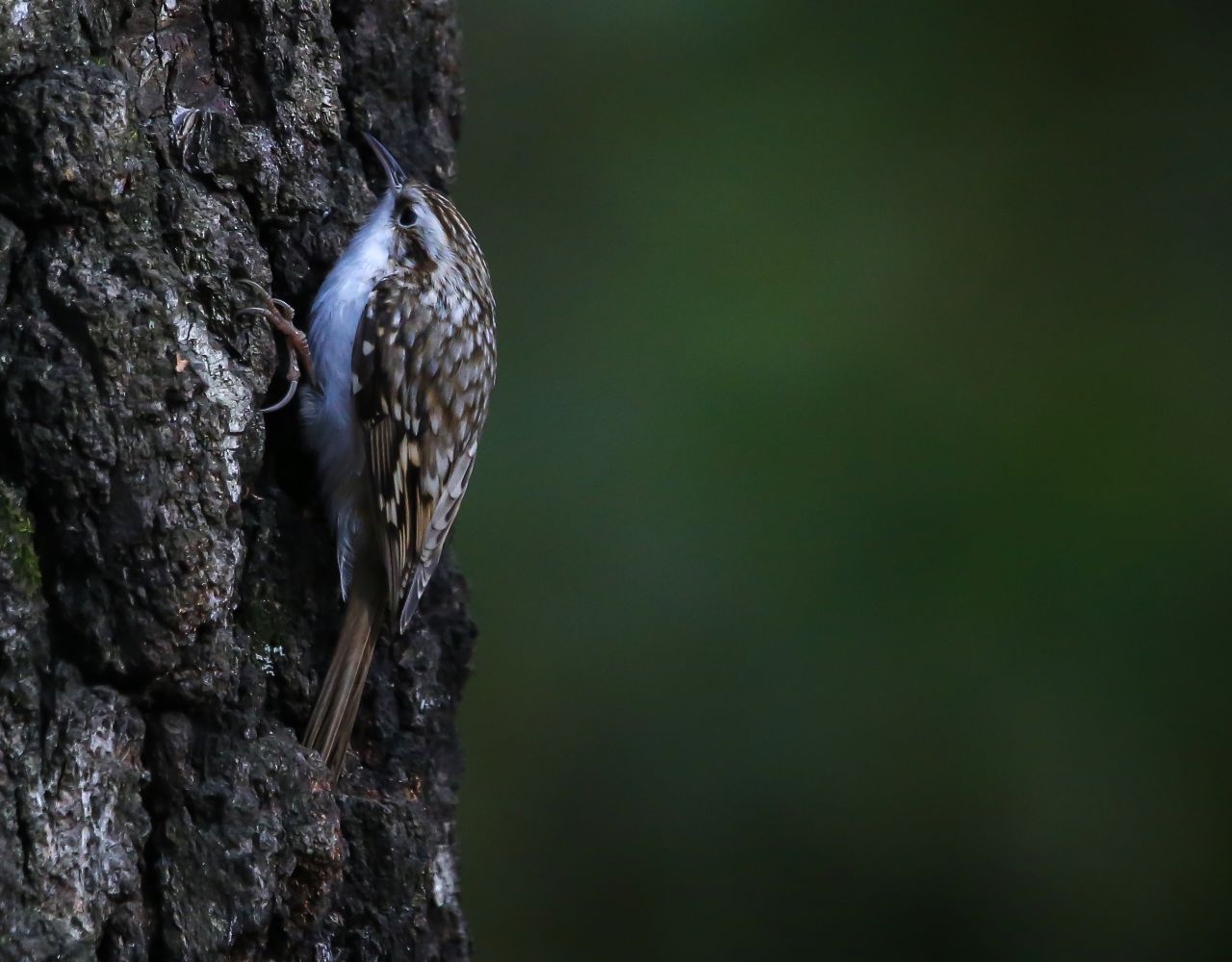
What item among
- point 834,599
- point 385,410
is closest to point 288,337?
point 385,410

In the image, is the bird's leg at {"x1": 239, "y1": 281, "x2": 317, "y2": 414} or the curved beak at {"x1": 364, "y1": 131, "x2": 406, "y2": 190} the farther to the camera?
the curved beak at {"x1": 364, "y1": 131, "x2": 406, "y2": 190}

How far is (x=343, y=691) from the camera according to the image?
2178 mm

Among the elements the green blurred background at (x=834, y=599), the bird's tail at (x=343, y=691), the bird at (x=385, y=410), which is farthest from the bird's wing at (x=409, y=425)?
the green blurred background at (x=834, y=599)

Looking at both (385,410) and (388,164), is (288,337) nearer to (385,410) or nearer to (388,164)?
(385,410)

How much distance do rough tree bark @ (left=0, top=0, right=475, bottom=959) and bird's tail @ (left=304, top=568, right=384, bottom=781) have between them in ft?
0.12

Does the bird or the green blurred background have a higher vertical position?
the bird

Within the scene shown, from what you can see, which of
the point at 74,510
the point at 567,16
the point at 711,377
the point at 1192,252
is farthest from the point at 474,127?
the point at 74,510

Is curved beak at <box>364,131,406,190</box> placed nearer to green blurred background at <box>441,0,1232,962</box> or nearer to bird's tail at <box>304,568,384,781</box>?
bird's tail at <box>304,568,384,781</box>

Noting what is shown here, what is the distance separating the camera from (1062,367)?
439cm

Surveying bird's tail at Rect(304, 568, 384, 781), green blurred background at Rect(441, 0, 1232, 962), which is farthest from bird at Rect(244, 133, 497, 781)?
green blurred background at Rect(441, 0, 1232, 962)

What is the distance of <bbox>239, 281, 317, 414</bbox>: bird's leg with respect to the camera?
2086 millimetres

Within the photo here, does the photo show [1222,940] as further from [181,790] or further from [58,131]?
[58,131]

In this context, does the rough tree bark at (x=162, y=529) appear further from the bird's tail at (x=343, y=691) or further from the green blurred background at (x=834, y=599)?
the green blurred background at (x=834, y=599)

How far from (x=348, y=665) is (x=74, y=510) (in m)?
0.54
